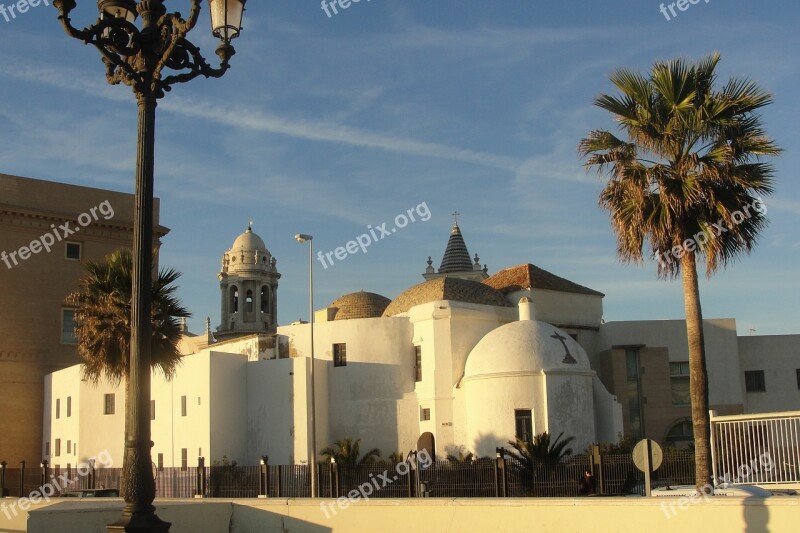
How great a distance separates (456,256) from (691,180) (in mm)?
48773

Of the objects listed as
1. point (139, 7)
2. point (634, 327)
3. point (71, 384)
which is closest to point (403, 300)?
point (634, 327)

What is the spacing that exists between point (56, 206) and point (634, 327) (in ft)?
102

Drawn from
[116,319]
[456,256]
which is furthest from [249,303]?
[116,319]

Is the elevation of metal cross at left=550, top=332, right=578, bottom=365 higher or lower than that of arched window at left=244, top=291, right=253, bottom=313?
lower

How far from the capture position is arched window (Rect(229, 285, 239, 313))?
69500 mm

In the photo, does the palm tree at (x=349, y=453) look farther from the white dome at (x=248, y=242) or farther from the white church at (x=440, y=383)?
the white dome at (x=248, y=242)

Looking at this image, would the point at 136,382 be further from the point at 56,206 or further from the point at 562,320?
the point at 56,206

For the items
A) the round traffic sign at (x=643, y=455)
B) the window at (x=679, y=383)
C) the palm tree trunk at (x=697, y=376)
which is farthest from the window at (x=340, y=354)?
the round traffic sign at (x=643, y=455)

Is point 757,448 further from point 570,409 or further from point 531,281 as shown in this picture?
point 531,281

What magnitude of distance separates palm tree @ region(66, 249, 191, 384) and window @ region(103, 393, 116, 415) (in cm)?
1518

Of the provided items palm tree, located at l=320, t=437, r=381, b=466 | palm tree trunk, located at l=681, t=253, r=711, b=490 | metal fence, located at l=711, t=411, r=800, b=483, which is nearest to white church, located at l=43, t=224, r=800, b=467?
palm tree, located at l=320, t=437, r=381, b=466

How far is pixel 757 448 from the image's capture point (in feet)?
63.5

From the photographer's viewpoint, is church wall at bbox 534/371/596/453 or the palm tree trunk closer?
the palm tree trunk

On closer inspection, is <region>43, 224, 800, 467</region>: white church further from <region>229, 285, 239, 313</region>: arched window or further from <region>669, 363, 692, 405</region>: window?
<region>229, 285, 239, 313</region>: arched window
